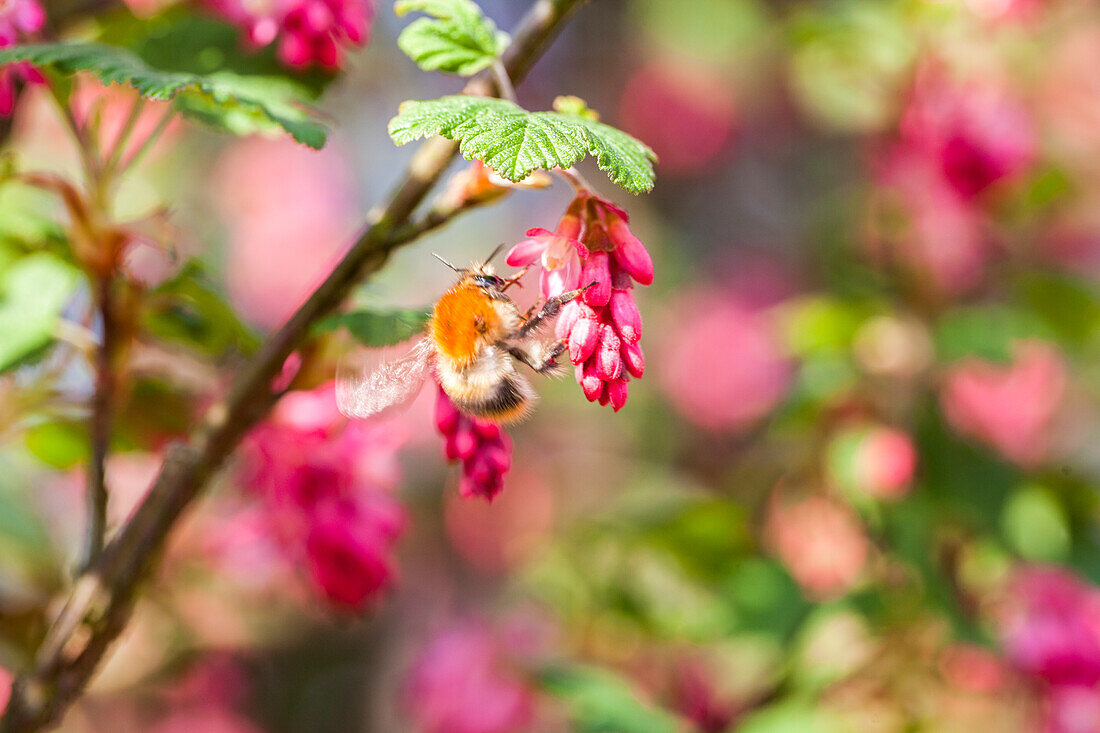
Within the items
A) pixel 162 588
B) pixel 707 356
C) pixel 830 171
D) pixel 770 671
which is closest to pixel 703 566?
pixel 770 671

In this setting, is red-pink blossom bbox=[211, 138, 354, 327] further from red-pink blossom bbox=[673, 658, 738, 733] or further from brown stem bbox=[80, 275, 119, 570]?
brown stem bbox=[80, 275, 119, 570]

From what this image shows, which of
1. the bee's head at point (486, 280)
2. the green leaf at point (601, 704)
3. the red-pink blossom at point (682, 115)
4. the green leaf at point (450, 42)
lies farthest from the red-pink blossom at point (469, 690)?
the red-pink blossom at point (682, 115)

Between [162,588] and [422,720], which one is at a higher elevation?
[162,588]

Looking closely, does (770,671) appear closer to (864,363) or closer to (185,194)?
(864,363)

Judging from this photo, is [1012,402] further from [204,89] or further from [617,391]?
[204,89]

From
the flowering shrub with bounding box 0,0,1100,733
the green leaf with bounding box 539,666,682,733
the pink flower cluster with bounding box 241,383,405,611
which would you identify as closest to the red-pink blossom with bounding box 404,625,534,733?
the flowering shrub with bounding box 0,0,1100,733

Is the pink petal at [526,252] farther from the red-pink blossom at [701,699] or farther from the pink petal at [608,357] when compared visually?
the red-pink blossom at [701,699]
